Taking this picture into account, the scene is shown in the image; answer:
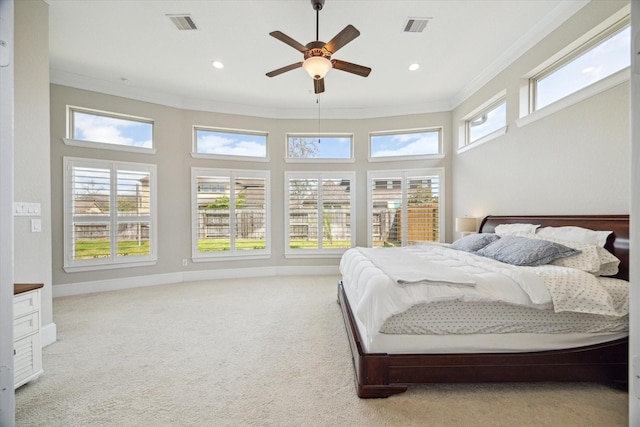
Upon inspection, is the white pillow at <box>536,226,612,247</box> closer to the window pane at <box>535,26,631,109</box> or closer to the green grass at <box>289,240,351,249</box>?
the window pane at <box>535,26,631,109</box>

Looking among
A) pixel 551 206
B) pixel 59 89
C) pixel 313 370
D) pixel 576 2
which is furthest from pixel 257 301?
pixel 576 2

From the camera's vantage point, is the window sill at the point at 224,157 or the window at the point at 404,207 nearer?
the window sill at the point at 224,157

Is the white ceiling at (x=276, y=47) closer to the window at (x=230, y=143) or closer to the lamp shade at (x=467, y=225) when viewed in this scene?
the window at (x=230, y=143)

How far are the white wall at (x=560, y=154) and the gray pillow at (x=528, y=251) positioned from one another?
2.12 feet

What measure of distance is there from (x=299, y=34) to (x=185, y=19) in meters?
1.23

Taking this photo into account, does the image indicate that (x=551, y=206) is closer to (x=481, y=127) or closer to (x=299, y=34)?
(x=481, y=127)

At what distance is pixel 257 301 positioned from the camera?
143 inches

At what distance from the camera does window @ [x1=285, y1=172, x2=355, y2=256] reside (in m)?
5.22

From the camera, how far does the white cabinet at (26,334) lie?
1.80 m

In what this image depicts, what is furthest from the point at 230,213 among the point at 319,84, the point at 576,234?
the point at 576,234

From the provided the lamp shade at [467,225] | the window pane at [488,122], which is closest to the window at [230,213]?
the lamp shade at [467,225]

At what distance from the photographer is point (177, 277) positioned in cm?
468

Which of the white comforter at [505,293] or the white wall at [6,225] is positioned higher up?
the white wall at [6,225]

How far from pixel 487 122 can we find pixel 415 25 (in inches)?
82.0
